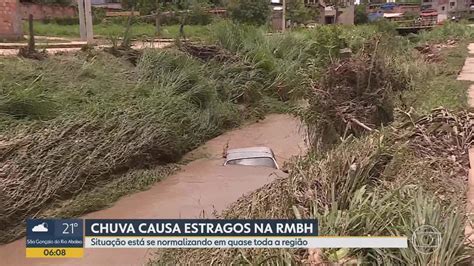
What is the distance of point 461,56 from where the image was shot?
1833cm

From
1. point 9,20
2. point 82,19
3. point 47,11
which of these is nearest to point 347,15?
point 47,11

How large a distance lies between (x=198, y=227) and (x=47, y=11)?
36164mm

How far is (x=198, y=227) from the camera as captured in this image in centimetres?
353

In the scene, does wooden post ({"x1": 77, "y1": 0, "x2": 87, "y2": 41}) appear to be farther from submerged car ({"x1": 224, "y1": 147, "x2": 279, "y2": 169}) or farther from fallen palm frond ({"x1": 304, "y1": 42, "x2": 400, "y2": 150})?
fallen palm frond ({"x1": 304, "y1": 42, "x2": 400, "y2": 150})

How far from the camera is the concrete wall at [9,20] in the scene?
19.3 m

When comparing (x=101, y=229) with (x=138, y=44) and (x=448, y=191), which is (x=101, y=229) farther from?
(x=138, y=44)

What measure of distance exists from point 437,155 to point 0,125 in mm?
6036

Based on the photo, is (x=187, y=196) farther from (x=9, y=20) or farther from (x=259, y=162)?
(x=9, y=20)

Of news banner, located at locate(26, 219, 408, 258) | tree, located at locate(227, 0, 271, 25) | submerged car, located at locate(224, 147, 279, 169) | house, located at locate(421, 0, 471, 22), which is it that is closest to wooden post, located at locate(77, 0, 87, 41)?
submerged car, located at locate(224, 147, 279, 169)

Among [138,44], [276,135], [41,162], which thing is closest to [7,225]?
[41,162]

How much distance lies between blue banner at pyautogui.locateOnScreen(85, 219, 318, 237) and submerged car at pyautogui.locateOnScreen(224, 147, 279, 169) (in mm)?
5991

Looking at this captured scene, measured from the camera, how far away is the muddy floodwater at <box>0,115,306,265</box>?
587 centimetres

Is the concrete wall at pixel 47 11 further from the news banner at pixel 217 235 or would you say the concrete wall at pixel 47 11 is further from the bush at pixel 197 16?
the news banner at pixel 217 235

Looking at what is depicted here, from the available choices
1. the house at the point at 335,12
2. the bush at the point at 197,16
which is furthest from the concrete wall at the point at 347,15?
the bush at the point at 197,16
